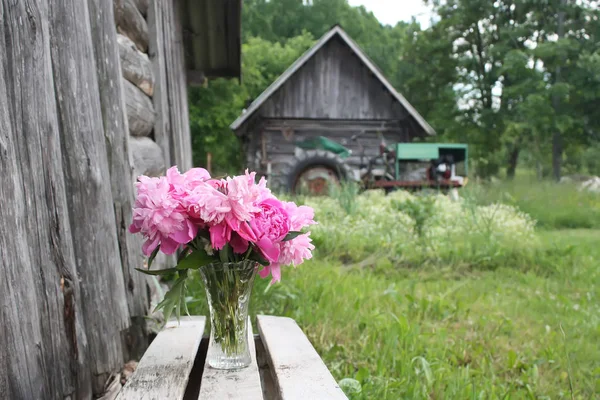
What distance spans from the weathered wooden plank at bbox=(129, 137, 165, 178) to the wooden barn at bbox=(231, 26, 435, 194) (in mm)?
9867

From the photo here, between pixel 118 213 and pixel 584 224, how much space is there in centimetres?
964

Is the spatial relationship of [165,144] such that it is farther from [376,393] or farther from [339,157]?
[339,157]

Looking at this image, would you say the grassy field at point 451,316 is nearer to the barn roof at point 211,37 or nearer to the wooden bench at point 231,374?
the wooden bench at point 231,374

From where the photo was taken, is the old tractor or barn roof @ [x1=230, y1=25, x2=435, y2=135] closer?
barn roof @ [x1=230, y1=25, x2=435, y2=135]

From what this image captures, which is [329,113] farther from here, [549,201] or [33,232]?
[33,232]

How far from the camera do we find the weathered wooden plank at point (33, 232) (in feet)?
4.54

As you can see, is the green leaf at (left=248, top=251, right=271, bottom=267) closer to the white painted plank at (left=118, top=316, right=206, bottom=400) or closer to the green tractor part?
the white painted plank at (left=118, top=316, right=206, bottom=400)

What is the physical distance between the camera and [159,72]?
3.99 m

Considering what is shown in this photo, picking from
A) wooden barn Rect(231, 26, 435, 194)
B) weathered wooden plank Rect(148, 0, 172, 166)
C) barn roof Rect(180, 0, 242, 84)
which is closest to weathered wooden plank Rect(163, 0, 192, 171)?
weathered wooden plank Rect(148, 0, 172, 166)

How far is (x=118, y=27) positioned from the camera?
10.2 ft

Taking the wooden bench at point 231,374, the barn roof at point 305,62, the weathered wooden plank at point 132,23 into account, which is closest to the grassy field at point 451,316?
the wooden bench at point 231,374

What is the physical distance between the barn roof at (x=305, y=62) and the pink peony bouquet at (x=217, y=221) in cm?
1182

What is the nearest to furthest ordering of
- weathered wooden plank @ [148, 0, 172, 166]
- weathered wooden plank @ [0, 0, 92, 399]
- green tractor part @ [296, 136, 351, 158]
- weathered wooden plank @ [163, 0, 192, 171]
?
weathered wooden plank @ [0, 0, 92, 399]
weathered wooden plank @ [148, 0, 172, 166]
weathered wooden plank @ [163, 0, 192, 171]
green tractor part @ [296, 136, 351, 158]

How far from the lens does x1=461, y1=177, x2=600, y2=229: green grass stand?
9.93m
